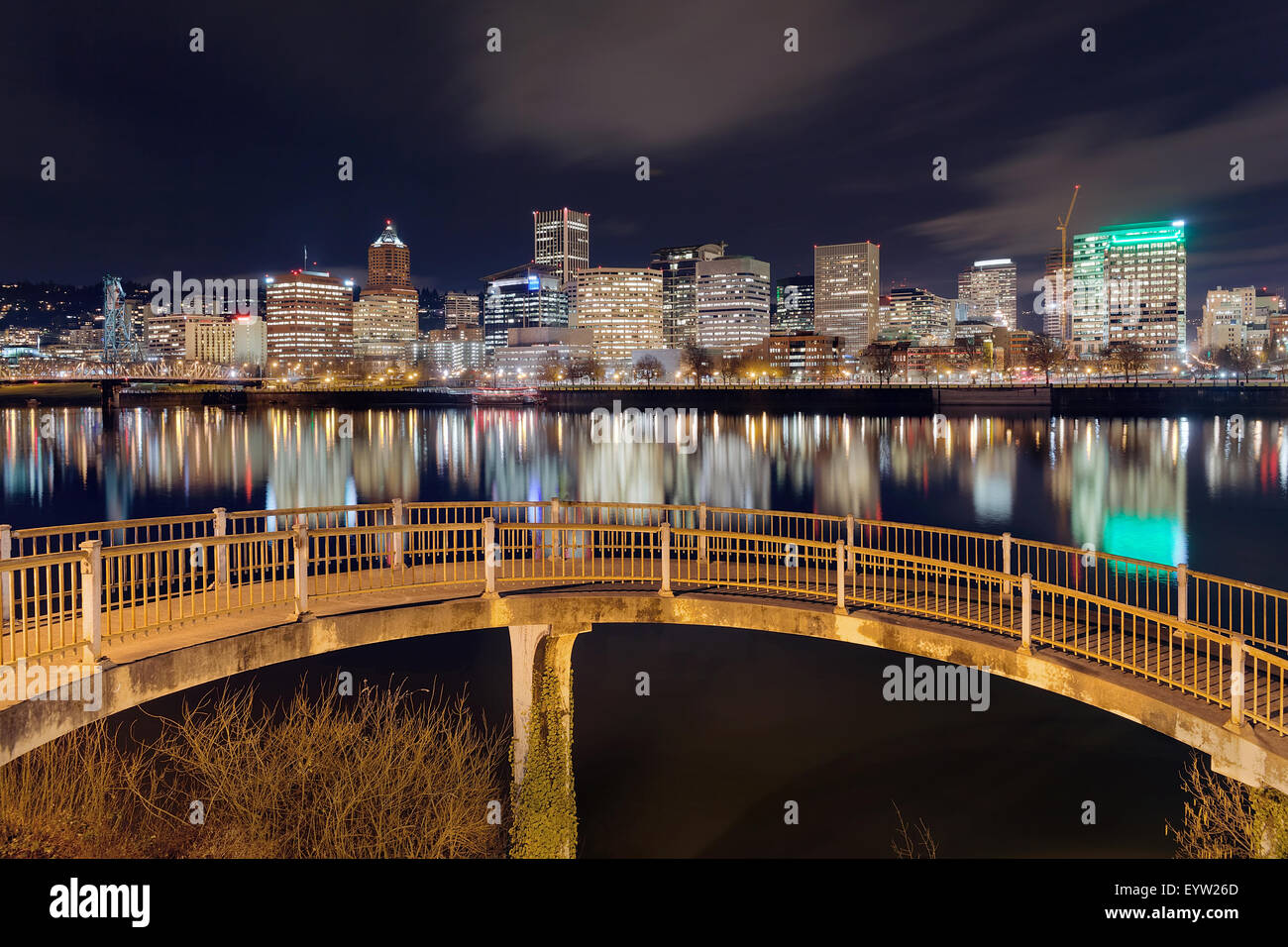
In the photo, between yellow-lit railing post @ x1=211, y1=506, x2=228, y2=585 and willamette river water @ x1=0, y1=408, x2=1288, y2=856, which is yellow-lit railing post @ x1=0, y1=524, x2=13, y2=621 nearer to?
yellow-lit railing post @ x1=211, y1=506, x2=228, y2=585

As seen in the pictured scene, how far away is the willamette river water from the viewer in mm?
18094

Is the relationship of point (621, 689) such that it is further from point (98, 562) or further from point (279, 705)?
point (98, 562)

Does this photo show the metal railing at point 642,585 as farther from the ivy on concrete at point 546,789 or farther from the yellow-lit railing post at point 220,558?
the ivy on concrete at point 546,789

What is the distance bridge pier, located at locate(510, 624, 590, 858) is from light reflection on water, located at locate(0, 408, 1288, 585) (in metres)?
32.3

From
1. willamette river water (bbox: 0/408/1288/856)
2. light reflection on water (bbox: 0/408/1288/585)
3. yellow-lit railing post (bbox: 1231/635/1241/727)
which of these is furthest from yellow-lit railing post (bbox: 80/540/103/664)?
light reflection on water (bbox: 0/408/1288/585)

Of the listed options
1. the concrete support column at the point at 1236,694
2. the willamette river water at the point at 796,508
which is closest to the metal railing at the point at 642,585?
the concrete support column at the point at 1236,694

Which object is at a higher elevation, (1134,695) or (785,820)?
(1134,695)

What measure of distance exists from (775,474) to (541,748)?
61108mm

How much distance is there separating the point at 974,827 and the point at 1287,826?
7.66 metres

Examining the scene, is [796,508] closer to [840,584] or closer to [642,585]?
[642,585]

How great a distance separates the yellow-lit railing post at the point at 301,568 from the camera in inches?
530

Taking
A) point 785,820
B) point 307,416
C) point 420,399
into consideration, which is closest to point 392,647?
point 785,820

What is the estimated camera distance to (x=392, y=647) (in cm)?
2808

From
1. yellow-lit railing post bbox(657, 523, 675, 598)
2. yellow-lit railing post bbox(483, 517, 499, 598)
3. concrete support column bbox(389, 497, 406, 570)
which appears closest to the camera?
yellow-lit railing post bbox(483, 517, 499, 598)
